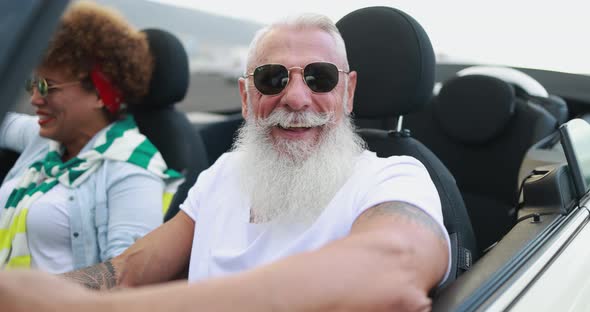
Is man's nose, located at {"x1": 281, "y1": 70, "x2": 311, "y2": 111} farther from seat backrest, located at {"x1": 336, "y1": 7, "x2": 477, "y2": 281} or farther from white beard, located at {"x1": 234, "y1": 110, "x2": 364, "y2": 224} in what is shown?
seat backrest, located at {"x1": 336, "y1": 7, "x2": 477, "y2": 281}

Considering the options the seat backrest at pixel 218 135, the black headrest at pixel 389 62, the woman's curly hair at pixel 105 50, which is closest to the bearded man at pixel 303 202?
the black headrest at pixel 389 62

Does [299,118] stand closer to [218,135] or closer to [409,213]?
[409,213]

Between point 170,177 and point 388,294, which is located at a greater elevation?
point 388,294

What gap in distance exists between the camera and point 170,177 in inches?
103

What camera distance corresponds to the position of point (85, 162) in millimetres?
2496

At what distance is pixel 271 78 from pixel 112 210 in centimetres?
101

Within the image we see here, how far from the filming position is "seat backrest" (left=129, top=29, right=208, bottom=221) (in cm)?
288

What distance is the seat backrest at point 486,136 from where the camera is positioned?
2951mm

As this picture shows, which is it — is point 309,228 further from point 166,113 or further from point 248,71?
point 166,113

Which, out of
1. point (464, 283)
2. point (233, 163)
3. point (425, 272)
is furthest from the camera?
point (233, 163)

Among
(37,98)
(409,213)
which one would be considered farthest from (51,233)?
(409,213)

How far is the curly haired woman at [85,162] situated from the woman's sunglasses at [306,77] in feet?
3.00

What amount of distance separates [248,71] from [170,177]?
2.84 feet

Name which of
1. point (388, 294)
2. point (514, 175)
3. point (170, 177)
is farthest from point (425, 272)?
point (514, 175)
